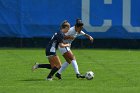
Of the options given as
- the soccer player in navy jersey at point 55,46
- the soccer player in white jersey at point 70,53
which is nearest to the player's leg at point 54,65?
the soccer player in navy jersey at point 55,46

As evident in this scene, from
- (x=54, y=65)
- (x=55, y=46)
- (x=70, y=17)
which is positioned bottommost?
(x=70, y=17)

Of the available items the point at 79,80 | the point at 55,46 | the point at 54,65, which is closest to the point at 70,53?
the point at 55,46

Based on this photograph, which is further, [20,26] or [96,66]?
[20,26]

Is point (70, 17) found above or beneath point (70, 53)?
beneath

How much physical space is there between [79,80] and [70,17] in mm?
14967

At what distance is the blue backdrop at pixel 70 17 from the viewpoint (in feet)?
97.4

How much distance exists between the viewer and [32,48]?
96.9 ft

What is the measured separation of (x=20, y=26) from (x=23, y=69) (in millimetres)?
11626

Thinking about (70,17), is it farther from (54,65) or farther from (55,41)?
(54,65)

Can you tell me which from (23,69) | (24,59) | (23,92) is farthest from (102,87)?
(24,59)

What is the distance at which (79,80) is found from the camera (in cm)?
1520

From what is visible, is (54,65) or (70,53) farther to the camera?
(70,53)

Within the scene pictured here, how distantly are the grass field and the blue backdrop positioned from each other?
5.83m

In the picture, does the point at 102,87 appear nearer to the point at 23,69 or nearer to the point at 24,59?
the point at 23,69
